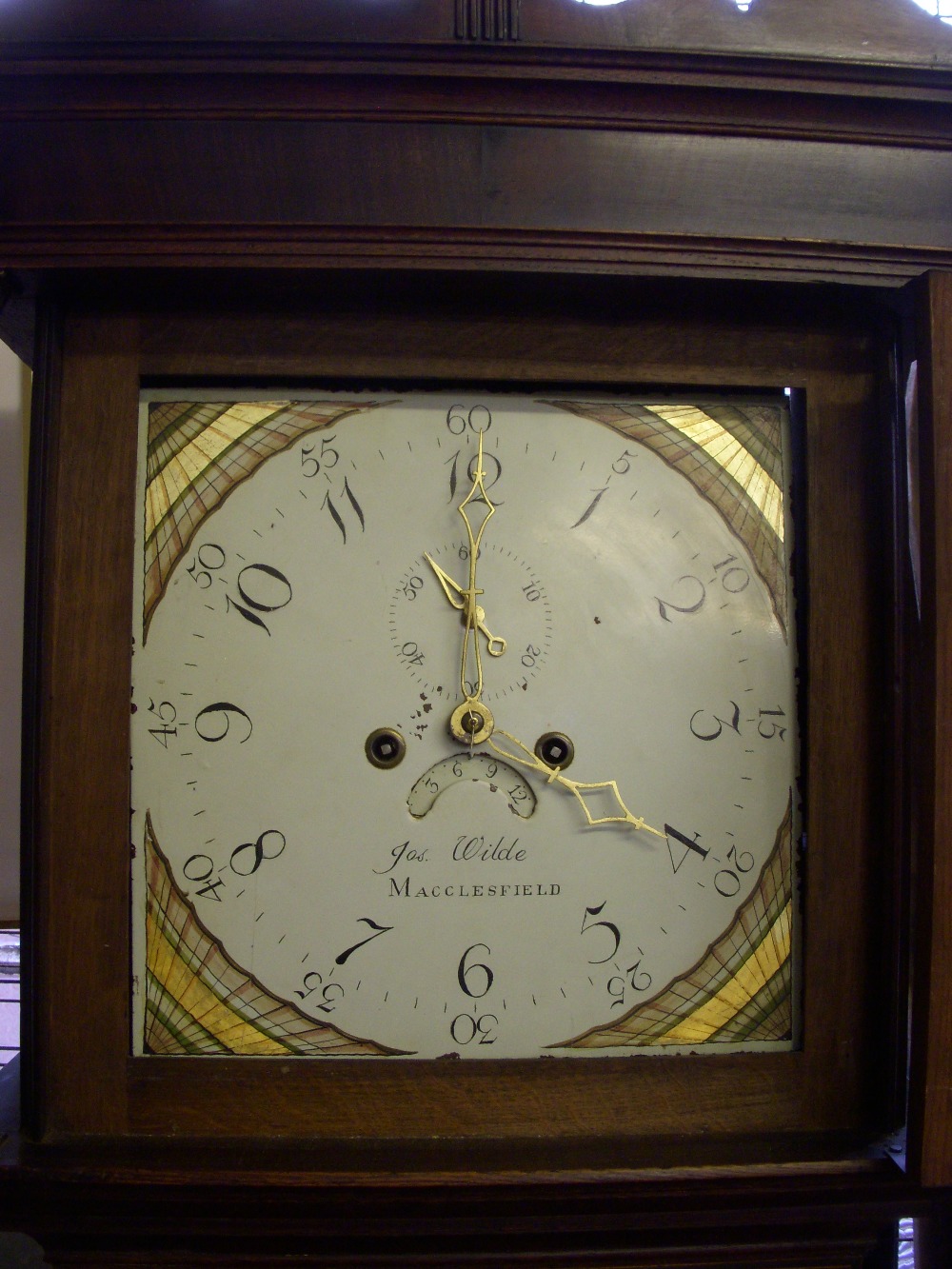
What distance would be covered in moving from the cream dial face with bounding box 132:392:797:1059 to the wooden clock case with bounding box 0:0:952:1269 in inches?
1.7

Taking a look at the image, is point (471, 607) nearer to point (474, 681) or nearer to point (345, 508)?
point (474, 681)

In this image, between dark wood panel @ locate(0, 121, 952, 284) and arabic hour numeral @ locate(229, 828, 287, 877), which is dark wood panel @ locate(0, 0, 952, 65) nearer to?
dark wood panel @ locate(0, 121, 952, 284)

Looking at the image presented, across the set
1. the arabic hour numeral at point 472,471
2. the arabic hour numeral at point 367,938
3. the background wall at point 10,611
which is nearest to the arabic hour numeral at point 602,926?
the arabic hour numeral at point 367,938

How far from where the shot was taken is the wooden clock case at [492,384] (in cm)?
100

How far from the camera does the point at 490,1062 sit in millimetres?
1075

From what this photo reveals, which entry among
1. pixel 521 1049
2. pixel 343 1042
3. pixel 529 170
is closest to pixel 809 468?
pixel 529 170

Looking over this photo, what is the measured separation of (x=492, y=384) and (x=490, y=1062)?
80 centimetres

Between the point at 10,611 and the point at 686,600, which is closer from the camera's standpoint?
the point at 686,600

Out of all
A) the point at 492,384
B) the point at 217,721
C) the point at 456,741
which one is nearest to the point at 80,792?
the point at 217,721

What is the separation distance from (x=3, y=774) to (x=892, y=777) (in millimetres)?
1327

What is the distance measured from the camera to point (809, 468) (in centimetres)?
113

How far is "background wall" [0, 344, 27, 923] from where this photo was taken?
1512 mm

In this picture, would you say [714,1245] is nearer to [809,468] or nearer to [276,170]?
[809,468]

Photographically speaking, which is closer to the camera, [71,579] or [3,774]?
[71,579]
